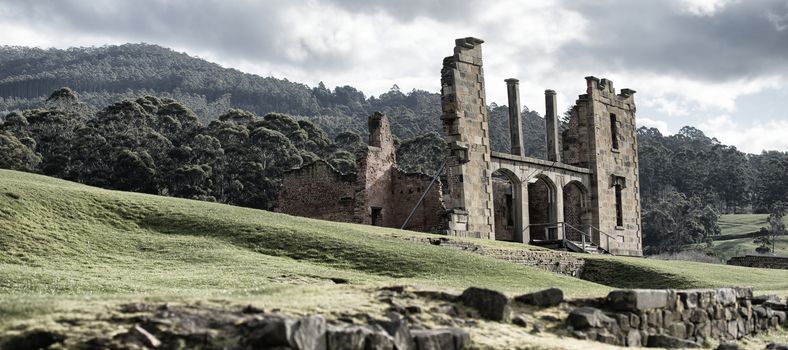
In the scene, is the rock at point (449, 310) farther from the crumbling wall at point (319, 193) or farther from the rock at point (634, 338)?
the crumbling wall at point (319, 193)

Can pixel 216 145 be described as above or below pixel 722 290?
above

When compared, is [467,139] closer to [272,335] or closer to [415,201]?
[415,201]

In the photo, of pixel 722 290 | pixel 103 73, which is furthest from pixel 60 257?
pixel 103 73

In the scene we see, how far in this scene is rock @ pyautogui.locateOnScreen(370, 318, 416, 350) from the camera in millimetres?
8562

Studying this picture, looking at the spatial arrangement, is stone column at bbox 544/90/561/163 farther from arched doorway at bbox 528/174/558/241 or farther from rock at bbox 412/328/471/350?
rock at bbox 412/328/471/350

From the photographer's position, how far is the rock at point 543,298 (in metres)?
11.3

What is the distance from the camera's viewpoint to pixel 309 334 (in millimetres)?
7965

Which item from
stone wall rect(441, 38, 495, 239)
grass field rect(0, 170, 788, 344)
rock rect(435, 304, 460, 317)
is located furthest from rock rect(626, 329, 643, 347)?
stone wall rect(441, 38, 495, 239)

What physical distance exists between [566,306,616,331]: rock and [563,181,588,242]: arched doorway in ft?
94.9

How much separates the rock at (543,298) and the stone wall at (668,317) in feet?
1.02

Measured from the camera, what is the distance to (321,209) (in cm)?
3688

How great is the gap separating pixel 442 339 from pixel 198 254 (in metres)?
11.8

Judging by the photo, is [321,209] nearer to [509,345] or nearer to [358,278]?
[358,278]

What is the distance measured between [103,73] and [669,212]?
126 meters
